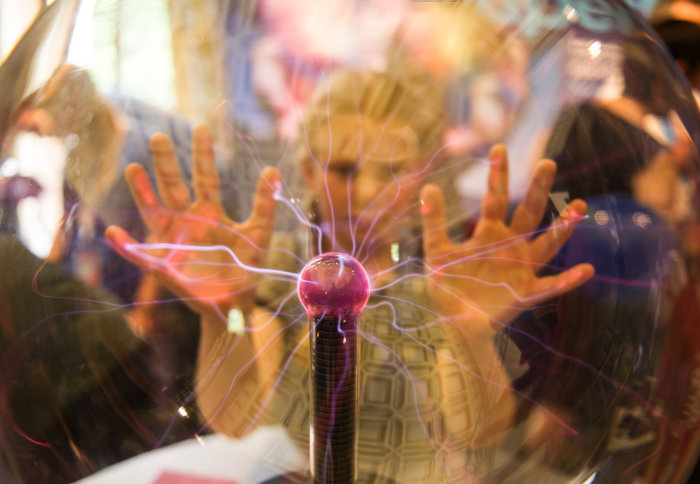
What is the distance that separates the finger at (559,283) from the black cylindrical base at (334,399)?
0.51 ft

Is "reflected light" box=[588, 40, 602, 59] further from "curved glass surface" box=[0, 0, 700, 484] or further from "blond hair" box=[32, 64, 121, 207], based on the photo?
"blond hair" box=[32, 64, 121, 207]

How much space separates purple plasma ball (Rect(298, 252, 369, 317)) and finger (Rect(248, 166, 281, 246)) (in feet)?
0.21

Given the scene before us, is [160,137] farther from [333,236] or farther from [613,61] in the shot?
A: [613,61]

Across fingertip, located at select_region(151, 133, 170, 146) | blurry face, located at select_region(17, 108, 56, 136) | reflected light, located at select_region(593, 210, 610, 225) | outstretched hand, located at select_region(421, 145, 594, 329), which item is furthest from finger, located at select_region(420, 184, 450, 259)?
blurry face, located at select_region(17, 108, 56, 136)

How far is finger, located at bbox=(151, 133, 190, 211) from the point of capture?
1.35 feet

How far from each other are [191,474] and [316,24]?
0.41 m

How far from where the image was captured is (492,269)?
0.40 metres

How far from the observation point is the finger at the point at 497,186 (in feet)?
1.28

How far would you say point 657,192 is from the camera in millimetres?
421

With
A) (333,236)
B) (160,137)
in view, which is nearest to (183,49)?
(160,137)

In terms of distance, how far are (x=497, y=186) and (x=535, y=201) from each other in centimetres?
3

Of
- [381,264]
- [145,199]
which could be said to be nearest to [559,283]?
[381,264]

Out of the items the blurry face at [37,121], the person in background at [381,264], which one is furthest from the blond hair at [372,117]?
the blurry face at [37,121]

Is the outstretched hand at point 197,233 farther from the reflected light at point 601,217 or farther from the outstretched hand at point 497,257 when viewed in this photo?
the reflected light at point 601,217
